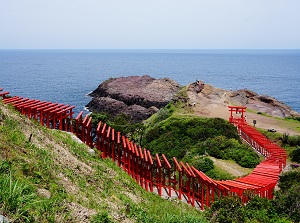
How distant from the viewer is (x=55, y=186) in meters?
10.1

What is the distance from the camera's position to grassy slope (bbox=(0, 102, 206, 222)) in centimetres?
801

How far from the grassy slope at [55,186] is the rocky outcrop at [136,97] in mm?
48136

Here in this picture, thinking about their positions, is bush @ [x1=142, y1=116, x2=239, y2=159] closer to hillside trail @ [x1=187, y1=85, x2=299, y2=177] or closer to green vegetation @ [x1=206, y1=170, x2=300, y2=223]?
hillside trail @ [x1=187, y1=85, x2=299, y2=177]

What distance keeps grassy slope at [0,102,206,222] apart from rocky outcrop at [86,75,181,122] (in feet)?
158

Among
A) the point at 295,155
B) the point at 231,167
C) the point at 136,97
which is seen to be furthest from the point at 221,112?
the point at 136,97

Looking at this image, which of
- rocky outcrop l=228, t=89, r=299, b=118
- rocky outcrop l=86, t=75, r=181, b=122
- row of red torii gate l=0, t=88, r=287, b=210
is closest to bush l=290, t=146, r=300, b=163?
row of red torii gate l=0, t=88, r=287, b=210

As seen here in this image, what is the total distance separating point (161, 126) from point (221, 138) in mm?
8582

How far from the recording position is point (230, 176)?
2633cm

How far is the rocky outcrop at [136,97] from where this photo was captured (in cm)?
6631

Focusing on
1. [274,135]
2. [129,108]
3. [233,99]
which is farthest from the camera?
[129,108]

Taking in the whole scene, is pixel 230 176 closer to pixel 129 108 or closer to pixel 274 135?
pixel 274 135

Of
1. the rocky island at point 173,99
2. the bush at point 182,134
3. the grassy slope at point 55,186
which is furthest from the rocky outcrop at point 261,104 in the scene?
the grassy slope at point 55,186

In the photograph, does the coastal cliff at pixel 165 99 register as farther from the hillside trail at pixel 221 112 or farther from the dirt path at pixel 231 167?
the dirt path at pixel 231 167

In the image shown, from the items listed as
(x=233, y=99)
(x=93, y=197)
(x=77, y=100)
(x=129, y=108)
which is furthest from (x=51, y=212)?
(x=77, y=100)
